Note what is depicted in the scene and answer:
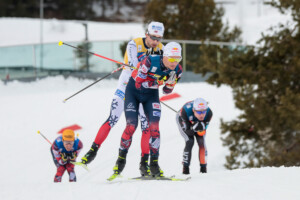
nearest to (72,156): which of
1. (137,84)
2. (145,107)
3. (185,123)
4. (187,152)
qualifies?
(187,152)

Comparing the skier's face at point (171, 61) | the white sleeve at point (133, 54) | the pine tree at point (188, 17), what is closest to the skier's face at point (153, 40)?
the white sleeve at point (133, 54)

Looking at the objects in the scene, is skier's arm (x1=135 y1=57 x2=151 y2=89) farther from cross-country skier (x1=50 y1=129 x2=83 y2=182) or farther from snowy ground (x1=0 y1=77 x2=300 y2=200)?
cross-country skier (x1=50 y1=129 x2=83 y2=182)

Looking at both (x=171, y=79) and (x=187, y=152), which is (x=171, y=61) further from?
(x=187, y=152)

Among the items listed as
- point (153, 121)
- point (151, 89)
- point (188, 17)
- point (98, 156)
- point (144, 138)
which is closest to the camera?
point (153, 121)

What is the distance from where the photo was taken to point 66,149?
414 inches

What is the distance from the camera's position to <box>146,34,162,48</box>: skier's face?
25.4 ft

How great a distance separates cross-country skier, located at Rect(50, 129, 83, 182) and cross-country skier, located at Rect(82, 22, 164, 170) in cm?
246

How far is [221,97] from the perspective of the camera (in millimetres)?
20141

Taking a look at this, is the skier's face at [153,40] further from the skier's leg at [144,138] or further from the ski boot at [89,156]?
the ski boot at [89,156]

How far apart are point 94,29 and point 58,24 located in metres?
3.88

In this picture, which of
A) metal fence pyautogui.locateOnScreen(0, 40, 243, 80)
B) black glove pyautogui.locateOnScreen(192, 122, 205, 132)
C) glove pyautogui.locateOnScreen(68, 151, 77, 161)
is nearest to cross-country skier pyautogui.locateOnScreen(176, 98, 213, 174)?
black glove pyautogui.locateOnScreen(192, 122, 205, 132)

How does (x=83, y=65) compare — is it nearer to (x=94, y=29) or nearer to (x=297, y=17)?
(x=297, y=17)

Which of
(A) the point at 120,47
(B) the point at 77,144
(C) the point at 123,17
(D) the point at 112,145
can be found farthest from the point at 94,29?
(B) the point at 77,144

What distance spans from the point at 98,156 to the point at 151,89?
23.8 ft
